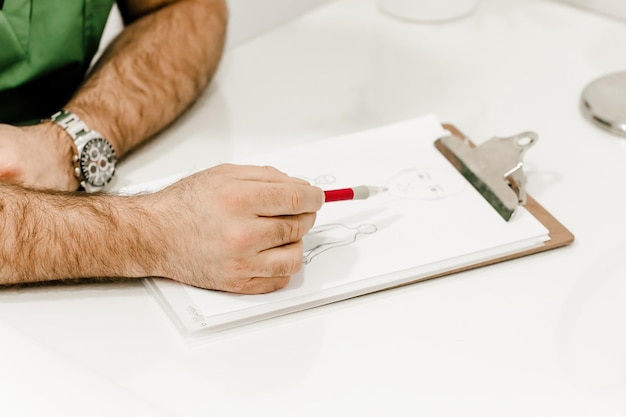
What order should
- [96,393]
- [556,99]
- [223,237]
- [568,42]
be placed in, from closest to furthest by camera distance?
[96,393] → [223,237] → [556,99] → [568,42]

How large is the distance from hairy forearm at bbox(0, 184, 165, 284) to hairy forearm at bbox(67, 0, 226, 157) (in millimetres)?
214

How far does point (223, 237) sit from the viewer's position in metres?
0.67

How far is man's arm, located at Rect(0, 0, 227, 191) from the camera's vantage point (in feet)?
2.76

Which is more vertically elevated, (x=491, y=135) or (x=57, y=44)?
(x=57, y=44)

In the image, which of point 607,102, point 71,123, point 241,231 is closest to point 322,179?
point 241,231

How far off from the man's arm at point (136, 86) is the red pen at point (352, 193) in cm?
33

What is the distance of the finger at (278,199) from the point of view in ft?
→ 2.22

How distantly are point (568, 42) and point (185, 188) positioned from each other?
75cm

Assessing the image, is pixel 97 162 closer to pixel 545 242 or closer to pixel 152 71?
pixel 152 71

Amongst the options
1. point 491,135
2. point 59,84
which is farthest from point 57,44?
point 491,135

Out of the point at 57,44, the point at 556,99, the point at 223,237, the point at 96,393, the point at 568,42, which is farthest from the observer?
the point at 568,42

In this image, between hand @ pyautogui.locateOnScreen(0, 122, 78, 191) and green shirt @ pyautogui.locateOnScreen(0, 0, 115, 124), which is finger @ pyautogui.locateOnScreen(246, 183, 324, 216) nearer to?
hand @ pyautogui.locateOnScreen(0, 122, 78, 191)

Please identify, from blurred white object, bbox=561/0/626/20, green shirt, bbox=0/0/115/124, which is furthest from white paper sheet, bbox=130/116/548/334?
blurred white object, bbox=561/0/626/20

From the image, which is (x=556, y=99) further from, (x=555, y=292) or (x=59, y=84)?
(x=59, y=84)
